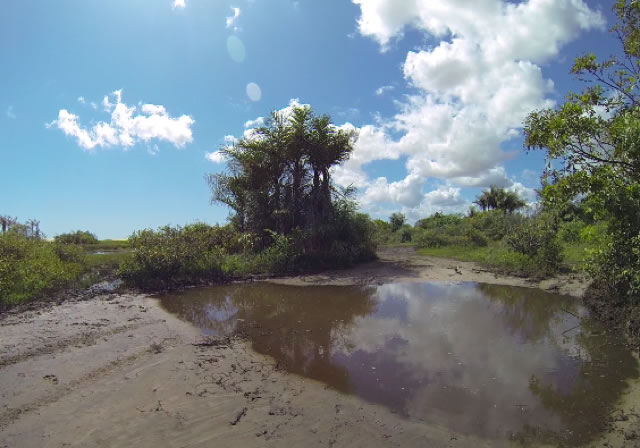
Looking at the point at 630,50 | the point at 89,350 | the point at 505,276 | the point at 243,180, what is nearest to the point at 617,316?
the point at 630,50

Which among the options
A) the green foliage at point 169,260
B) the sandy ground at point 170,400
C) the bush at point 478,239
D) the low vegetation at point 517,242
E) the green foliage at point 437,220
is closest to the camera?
the sandy ground at point 170,400

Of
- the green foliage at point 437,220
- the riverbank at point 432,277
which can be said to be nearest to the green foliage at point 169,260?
the riverbank at point 432,277

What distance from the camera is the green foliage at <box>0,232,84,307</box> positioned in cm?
1012

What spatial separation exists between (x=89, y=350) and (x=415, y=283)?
10806 mm

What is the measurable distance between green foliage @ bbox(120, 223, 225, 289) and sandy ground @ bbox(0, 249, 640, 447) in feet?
16.4

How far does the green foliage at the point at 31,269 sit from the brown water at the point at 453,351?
3557 mm

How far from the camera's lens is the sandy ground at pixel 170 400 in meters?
4.12

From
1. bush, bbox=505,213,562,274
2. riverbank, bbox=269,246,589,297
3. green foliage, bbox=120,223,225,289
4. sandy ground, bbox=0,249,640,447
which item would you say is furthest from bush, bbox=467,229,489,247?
sandy ground, bbox=0,249,640,447

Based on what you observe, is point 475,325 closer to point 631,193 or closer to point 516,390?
point 516,390

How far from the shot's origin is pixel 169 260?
13555 mm

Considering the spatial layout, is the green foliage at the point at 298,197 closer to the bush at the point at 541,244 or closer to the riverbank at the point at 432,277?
the riverbank at the point at 432,277

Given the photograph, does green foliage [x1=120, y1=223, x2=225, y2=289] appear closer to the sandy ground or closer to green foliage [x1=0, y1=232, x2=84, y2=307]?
green foliage [x1=0, y1=232, x2=84, y2=307]

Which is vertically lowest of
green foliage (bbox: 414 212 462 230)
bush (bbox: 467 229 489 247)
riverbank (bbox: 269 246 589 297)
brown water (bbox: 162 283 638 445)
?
brown water (bbox: 162 283 638 445)

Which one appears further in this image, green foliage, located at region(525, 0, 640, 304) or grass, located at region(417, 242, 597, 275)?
grass, located at region(417, 242, 597, 275)
